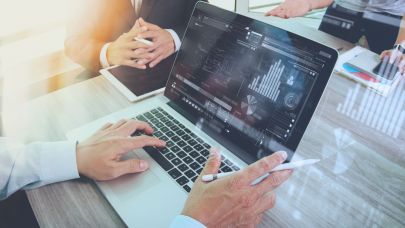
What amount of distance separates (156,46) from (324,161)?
0.75m

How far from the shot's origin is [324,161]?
77cm

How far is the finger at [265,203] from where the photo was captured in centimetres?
59

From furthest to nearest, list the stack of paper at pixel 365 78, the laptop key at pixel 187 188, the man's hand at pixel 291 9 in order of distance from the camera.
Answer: the man's hand at pixel 291 9 < the stack of paper at pixel 365 78 < the laptop key at pixel 187 188

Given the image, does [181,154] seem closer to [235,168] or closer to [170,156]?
[170,156]

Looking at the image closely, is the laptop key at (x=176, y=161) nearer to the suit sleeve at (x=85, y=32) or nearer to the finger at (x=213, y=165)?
the finger at (x=213, y=165)

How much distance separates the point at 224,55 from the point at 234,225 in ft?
1.45

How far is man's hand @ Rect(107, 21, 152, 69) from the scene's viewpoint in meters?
1.11

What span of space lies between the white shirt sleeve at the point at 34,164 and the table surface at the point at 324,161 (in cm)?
3

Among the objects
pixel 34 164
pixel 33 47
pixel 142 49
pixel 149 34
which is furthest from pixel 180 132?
pixel 33 47

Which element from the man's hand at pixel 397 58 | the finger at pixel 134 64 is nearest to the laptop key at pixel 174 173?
the finger at pixel 134 64

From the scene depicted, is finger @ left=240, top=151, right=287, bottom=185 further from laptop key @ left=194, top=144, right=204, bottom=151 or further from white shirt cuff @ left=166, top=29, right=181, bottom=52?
white shirt cuff @ left=166, top=29, right=181, bottom=52

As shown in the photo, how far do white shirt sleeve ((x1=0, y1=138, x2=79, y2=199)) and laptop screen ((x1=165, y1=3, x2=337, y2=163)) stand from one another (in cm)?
34

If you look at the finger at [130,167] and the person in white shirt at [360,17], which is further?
the person in white shirt at [360,17]

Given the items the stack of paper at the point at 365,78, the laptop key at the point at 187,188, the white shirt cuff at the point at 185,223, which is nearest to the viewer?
the white shirt cuff at the point at 185,223
